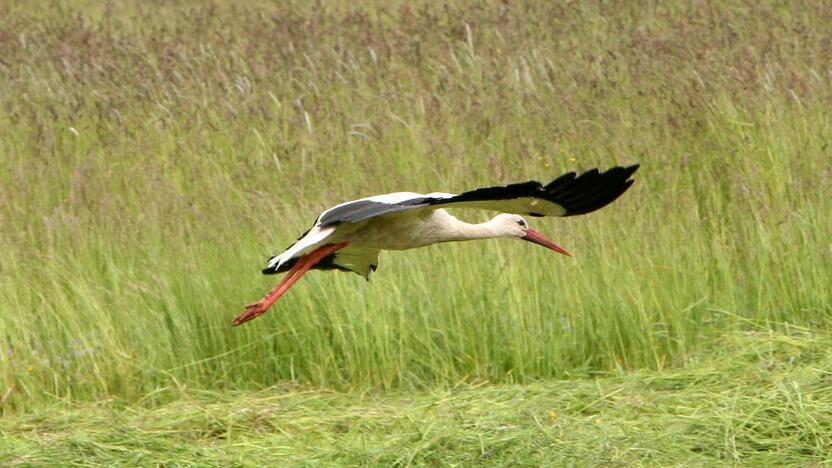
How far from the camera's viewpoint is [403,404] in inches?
197

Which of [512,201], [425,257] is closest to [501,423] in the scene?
[512,201]

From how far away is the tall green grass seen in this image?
5391 mm

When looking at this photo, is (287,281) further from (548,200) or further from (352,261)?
(548,200)

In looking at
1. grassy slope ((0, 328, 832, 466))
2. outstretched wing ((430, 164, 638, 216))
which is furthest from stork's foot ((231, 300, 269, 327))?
outstretched wing ((430, 164, 638, 216))

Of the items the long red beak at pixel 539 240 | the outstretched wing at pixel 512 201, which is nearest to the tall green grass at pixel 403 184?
the long red beak at pixel 539 240

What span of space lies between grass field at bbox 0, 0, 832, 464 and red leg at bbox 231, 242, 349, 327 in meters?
0.34

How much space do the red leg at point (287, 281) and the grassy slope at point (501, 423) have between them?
1.11 ft

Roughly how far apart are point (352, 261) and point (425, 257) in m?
0.54

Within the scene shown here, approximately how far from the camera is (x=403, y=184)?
639cm

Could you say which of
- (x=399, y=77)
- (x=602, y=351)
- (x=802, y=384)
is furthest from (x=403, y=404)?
(x=399, y=77)

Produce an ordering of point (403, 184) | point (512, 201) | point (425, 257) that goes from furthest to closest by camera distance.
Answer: point (403, 184), point (425, 257), point (512, 201)

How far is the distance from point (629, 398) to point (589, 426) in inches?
13.9

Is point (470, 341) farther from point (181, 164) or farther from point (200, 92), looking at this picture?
point (200, 92)

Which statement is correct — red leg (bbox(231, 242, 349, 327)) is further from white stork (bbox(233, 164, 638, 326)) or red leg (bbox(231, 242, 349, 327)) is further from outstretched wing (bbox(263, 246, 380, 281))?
outstretched wing (bbox(263, 246, 380, 281))
